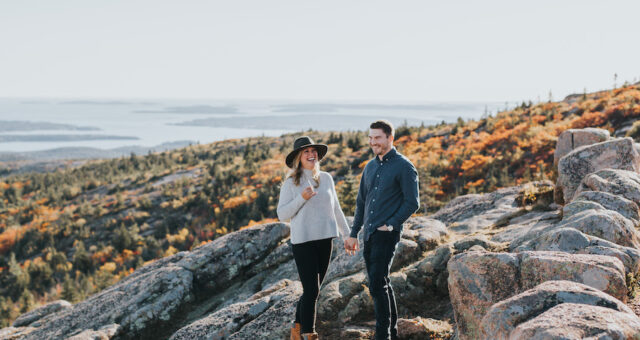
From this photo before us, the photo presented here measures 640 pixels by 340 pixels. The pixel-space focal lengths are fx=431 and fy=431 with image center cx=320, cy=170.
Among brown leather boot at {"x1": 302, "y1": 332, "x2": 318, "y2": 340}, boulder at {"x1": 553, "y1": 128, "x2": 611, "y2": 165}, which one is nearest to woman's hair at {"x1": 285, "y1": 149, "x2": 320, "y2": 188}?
brown leather boot at {"x1": 302, "y1": 332, "x2": 318, "y2": 340}

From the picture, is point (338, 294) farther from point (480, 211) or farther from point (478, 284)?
point (480, 211)

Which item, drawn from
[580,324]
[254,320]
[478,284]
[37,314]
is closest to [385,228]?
[478,284]

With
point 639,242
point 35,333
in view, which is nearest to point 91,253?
point 35,333

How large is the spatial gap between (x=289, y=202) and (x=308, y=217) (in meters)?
0.25

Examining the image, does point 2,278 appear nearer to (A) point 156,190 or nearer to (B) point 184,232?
(B) point 184,232

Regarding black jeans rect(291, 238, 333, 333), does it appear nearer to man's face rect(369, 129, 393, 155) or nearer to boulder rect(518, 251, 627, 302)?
man's face rect(369, 129, 393, 155)

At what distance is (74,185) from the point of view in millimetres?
43531

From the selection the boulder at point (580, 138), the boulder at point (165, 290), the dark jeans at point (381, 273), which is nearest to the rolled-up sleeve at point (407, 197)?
the dark jeans at point (381, 273)

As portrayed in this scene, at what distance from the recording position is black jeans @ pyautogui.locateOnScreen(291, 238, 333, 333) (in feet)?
14.2

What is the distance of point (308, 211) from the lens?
172 inches

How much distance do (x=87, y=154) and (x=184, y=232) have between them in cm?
17293

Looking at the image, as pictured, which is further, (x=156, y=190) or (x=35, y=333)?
(x=156, y=190)

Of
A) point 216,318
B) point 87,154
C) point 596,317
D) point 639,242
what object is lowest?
point 87,154

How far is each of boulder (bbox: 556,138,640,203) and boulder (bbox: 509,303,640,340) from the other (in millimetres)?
5507
